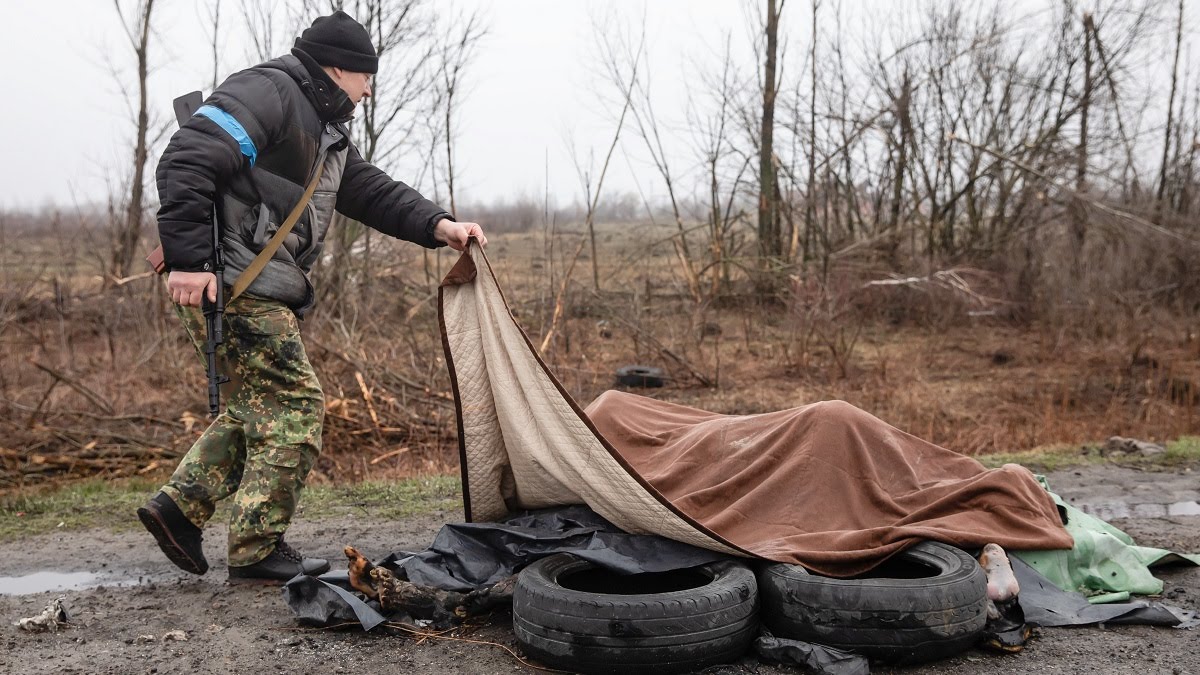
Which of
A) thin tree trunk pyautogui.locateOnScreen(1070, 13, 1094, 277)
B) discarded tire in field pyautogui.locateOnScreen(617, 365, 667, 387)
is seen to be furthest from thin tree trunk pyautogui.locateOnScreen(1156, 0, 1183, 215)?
discarded tire in field pyautogui.locateOnScreen(617, 365, 667, 387)

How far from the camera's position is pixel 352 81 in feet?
14.6

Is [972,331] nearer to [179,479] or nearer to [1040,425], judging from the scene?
[1040,425]

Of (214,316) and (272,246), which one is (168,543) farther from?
(272,246)

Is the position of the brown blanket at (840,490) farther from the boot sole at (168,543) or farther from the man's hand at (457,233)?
the boot sole at (168,543)

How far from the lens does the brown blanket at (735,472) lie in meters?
3.96

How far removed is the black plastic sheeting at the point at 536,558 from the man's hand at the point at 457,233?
1204 mm

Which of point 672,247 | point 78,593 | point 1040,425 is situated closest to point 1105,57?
point 672,247

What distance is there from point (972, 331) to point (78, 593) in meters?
12.9

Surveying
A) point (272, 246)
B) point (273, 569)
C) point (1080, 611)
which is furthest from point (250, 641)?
point (1080, 611)

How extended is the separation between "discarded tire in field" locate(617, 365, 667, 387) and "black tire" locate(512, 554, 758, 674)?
Result: 707 centimetres

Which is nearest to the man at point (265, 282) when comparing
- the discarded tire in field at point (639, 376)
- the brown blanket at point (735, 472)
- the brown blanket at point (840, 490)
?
the brown blanket at point (735, 472)

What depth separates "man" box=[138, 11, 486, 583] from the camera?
160 inches

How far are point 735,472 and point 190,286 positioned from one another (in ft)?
7.75

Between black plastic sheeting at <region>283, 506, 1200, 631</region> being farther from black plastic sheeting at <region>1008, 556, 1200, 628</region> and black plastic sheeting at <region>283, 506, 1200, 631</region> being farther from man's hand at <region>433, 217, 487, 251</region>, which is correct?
man's hand at <region>433, 217, 487, 251</region>
